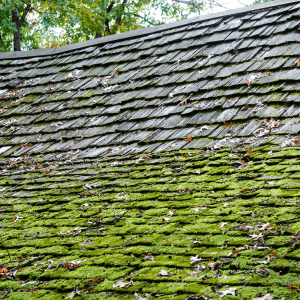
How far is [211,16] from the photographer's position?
687cm

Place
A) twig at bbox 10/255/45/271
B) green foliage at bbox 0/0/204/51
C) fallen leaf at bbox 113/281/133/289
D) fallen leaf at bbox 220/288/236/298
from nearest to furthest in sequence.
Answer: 1. fallen leaf at bbox 220/288/236/298
2. fallen leaf at bbox 113/281/133/289
3. twig at bbox 10/255/45/271
4. green foliage at bbox 0/0/204/51

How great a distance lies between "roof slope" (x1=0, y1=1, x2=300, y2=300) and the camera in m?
2.50

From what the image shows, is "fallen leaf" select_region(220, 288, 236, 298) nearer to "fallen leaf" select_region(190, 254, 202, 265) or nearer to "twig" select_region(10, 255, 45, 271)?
"fallen leaf" select_region(190, 254, 202, 265)

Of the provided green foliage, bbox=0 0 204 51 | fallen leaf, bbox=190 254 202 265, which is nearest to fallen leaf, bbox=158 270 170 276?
fallen leaf, bbox=190 254 202 265

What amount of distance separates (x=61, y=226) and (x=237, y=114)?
240 centimetres

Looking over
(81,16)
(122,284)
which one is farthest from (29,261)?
(81,16)

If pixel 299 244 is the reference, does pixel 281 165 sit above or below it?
above

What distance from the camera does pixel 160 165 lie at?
443cm

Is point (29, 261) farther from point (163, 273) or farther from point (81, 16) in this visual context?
point (81, 16)

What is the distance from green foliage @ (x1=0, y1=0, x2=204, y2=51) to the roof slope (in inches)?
365

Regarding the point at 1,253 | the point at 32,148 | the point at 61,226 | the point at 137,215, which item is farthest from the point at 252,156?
the point at 32,148

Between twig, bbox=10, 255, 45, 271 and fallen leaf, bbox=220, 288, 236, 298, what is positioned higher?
twig, bbox=10, 255, 45, 271

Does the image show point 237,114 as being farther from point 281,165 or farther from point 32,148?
point 32,148

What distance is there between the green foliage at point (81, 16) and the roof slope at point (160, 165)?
9.26 m
